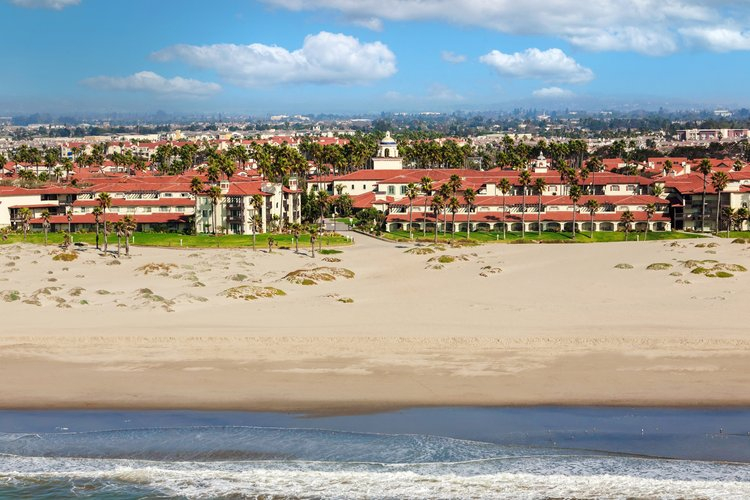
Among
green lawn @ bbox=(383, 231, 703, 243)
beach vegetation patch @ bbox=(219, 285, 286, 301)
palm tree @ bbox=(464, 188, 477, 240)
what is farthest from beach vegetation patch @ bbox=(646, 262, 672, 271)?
palm tree @ bbox=(464, 188, 477, 240)

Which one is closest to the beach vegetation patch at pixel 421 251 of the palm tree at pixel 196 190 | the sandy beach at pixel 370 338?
the sandy beach at pixel 370 338

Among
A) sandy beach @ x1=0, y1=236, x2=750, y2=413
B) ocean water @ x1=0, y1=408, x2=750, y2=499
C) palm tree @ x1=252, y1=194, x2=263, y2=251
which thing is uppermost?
palm tree @ x1=252, y1=194, x2=263, y2=251

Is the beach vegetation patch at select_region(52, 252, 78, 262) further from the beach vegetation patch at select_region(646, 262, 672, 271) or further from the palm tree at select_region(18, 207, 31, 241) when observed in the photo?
the beach vegetation patch at select_region(646, 262, 672, 271)

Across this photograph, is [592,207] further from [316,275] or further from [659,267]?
[316,275]

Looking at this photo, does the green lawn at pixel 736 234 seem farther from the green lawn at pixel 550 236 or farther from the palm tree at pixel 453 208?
the palm tree at pixel 453 208

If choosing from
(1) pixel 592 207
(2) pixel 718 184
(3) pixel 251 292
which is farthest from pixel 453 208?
(3) pixel 251 292

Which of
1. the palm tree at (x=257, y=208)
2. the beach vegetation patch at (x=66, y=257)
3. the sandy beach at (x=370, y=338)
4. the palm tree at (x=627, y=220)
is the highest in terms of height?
the palm tree at (x=257, y=208)

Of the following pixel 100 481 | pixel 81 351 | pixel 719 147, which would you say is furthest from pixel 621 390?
pixel 719 147
